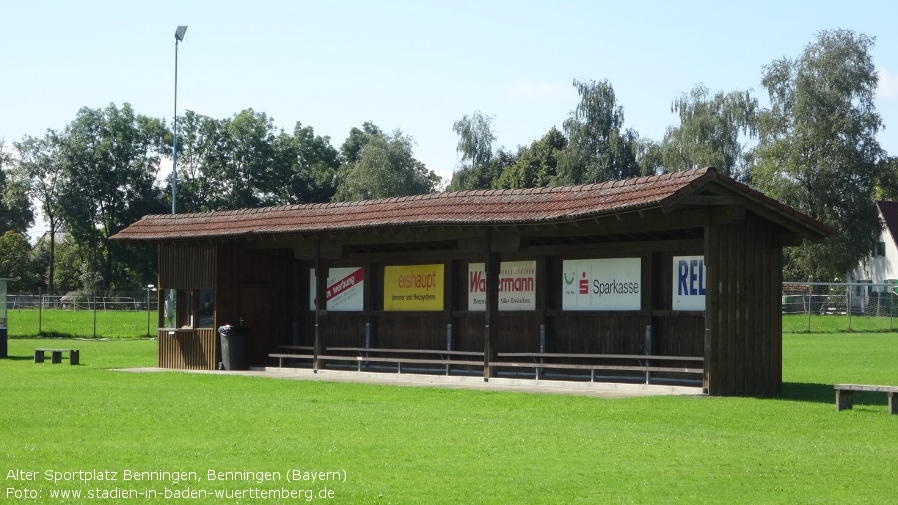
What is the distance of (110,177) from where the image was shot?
77062 millimetres

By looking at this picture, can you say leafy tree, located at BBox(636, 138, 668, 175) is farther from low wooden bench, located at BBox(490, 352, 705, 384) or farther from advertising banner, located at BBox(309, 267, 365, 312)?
low wooden bench, located at BBox(490, 352, 705, 384)

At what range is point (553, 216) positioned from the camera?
64.6 ft

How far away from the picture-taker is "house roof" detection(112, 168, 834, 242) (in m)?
18.2

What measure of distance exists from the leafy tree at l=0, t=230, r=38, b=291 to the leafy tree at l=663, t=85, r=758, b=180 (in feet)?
138

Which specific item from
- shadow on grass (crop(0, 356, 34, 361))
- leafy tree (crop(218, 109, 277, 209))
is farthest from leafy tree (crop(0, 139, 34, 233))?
shadow on grass (crop(0, 356, 34, 361))

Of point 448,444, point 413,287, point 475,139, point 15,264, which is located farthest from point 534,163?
point 448,444

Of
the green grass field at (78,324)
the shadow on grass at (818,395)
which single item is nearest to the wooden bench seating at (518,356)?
the shadow on grass at (818,395)

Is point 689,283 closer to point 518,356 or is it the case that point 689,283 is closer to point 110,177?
point 518,356

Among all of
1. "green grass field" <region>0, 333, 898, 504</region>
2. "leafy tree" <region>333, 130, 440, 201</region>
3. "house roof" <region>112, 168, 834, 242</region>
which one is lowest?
"green grass field" <region>0, 333, 898, 504</region>

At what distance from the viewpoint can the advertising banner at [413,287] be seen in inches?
987

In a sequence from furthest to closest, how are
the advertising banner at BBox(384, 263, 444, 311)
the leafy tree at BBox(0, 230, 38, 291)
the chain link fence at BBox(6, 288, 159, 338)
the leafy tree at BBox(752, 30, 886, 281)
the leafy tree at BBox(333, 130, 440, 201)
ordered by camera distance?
the leafy tree at BBox(0, 230, 38, 291) → the leafy tree at BBox(333, 130, 440, 201) → the leafy tree at BBox(752, 30, 886, 281) → the chain link fence at BBox(6, 288, 159, 338) → the advertising banner at BBox(384, 263, 444, 311)

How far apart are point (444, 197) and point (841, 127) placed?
38.3 meters

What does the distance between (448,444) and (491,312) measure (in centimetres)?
965

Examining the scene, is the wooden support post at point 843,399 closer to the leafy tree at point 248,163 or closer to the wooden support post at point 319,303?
the wooden support post at point 319,303
